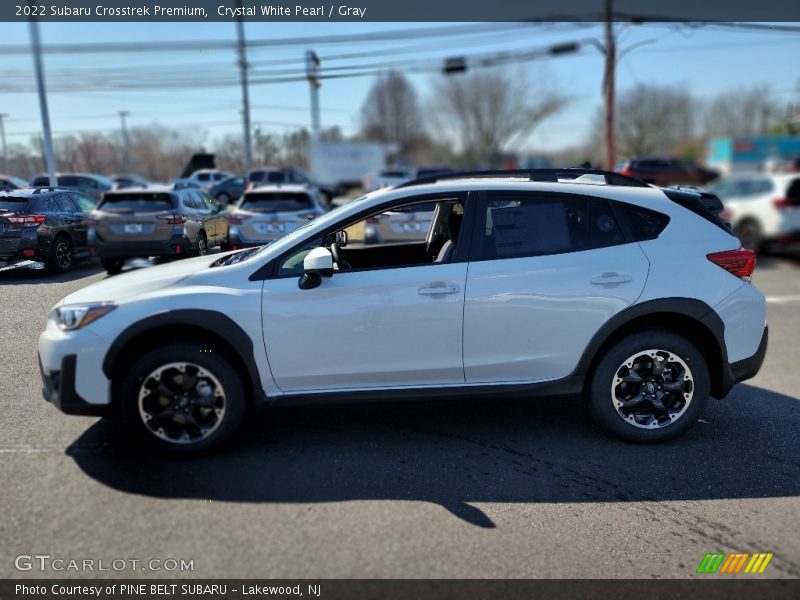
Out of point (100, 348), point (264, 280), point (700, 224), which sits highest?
point (700, 224)

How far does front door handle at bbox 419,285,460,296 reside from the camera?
3.62 meters

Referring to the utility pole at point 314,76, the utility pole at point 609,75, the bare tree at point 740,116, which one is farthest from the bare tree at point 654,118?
the utility pole at point 314,76

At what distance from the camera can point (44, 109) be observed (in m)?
4.23

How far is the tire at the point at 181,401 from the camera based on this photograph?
11.6 feet

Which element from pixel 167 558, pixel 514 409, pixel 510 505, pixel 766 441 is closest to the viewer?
pixel 167 558

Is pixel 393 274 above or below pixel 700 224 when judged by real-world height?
below

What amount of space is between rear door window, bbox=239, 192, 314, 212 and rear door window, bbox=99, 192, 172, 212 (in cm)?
92

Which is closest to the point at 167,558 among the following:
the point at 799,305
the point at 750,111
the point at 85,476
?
the point at 85,476

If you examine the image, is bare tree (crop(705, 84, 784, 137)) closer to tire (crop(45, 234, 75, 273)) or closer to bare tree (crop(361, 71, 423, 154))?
bare tree (crop(361, 71, 423, 154))

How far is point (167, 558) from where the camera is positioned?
278 centimetres

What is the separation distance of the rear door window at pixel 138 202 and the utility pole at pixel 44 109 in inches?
16.7

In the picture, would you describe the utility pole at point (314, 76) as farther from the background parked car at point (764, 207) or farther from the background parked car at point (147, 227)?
the background parked car at point (764, 207)

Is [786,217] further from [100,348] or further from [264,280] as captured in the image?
[100,348]

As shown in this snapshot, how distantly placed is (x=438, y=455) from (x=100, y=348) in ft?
7.31
